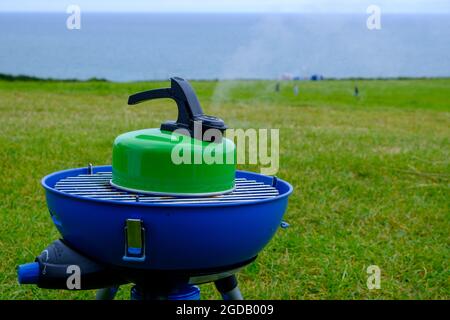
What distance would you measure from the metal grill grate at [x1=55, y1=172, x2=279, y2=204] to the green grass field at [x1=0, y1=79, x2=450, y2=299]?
2.05 ft

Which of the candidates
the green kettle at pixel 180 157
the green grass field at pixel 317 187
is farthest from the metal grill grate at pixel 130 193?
the green grass field at pixel 317 187

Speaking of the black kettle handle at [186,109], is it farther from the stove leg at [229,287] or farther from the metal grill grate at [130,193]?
the stove leg at [229,287]

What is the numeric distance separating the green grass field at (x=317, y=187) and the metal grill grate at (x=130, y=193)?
625 millimetres

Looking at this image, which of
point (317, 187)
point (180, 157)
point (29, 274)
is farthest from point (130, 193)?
point (317, 187)

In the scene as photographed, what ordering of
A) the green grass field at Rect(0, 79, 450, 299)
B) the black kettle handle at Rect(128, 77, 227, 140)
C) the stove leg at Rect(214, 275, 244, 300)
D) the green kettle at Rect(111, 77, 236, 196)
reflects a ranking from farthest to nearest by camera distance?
the green grass field at Rect(0, 79, 450, 299) → the stove leg at Rect(214, 275, 244, 300) → the black kettle handle at Rect(128, 77, 227, 140) → the green kettle at Rect(111, 77, 236, 196)

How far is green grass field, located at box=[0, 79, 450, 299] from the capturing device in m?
2.56

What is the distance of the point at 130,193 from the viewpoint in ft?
5.40

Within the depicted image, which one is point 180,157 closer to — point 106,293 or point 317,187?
point 106,293

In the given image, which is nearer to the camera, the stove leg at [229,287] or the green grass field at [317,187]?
the stove leg at [229,287]

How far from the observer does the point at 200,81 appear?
43.5ft

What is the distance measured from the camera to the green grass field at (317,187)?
8.40 ft

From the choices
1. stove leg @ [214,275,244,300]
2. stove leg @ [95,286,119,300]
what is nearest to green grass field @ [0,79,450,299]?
stove leg @ [95,286,119,300]

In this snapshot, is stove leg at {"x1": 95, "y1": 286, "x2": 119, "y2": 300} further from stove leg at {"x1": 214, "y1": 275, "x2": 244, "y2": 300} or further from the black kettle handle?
the black kettle handle

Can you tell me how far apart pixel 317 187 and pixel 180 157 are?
2393mm
